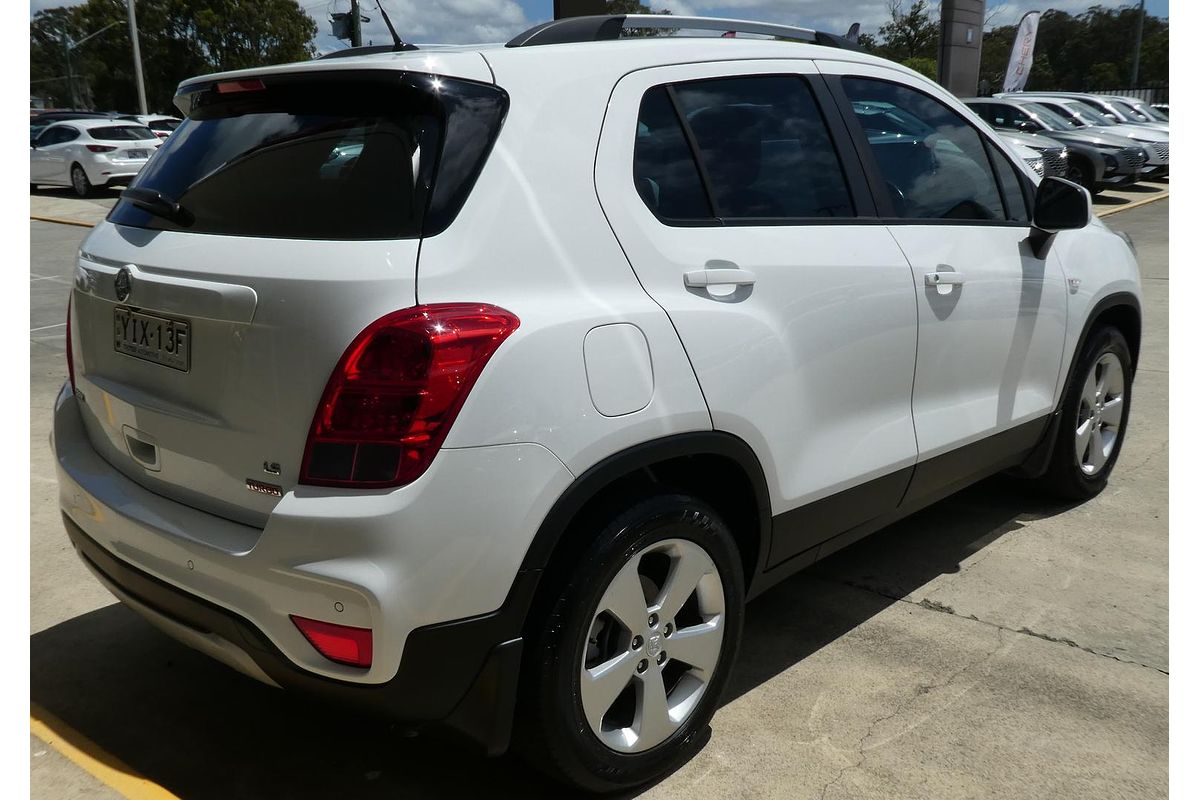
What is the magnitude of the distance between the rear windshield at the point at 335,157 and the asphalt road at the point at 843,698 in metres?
1.18

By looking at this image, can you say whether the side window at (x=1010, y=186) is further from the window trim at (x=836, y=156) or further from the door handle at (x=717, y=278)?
the door handle at (x=717, y=278)

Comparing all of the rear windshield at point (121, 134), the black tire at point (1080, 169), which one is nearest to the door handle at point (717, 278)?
the black tire at point (1080, 169)

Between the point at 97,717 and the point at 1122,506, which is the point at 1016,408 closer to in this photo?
the point at 1122,506

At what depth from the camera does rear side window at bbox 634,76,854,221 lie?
2660 millimetres

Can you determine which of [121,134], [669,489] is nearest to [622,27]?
[669,489]

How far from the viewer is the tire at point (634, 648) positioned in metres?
2.34

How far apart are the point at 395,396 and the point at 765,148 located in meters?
1.44

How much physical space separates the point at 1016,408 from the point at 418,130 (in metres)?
2.60

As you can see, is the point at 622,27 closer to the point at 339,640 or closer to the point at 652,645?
the point at 652,645

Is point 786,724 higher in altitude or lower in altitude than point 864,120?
lower

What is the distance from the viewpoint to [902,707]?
9.96 ft

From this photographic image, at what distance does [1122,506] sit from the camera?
15.1ft

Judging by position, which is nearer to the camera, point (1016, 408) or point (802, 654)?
point (802, 654)

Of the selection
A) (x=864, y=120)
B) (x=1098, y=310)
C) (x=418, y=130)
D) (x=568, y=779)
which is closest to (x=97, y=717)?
(x=568, y=779)
